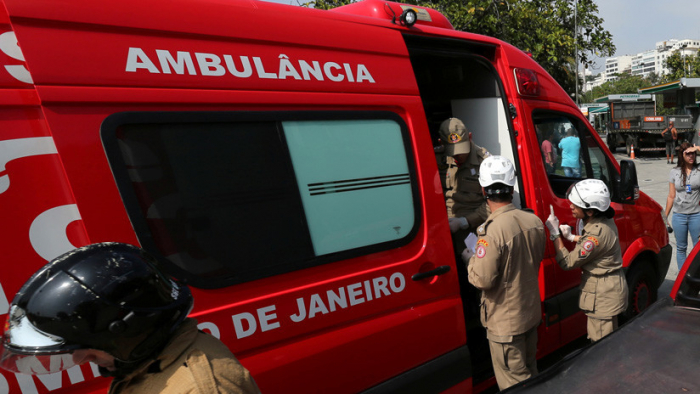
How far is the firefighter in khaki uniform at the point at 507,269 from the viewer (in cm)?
233

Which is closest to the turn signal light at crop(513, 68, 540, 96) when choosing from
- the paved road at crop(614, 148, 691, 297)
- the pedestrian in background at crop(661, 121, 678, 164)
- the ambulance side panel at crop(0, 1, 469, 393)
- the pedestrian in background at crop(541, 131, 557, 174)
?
the pedestrian in background at crop(541, 131, 557, 174)

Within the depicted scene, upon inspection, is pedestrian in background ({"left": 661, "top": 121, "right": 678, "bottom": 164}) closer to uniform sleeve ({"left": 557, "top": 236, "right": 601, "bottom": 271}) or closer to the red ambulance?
uniform sleeve ({"left": 557, "top": 236, "right": 601, "bottom": 271})

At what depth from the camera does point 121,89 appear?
153 cm

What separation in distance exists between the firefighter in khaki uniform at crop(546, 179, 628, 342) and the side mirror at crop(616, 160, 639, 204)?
72 cm

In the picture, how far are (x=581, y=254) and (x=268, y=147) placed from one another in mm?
1957

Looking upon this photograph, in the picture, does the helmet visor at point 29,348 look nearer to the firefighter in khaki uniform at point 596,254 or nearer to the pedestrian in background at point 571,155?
the firefighter in khaki uniform at point 596,254

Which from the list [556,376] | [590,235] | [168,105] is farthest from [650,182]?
[168,105]

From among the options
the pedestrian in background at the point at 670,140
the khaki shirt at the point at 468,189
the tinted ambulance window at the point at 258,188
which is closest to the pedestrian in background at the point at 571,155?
the khaki shirt at the point at 468,189

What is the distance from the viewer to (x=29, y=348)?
3.05 ft

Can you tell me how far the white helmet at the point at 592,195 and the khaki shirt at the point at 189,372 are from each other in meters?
2.36

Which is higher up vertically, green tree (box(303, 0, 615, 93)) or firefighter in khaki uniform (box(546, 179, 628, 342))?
green tree (box(303, 0, 615, 93))

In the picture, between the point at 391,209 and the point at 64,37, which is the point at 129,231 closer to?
the point at 64,37

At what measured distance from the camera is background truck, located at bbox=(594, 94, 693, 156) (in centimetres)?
Result: 1919

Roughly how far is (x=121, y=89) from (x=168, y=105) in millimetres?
151
